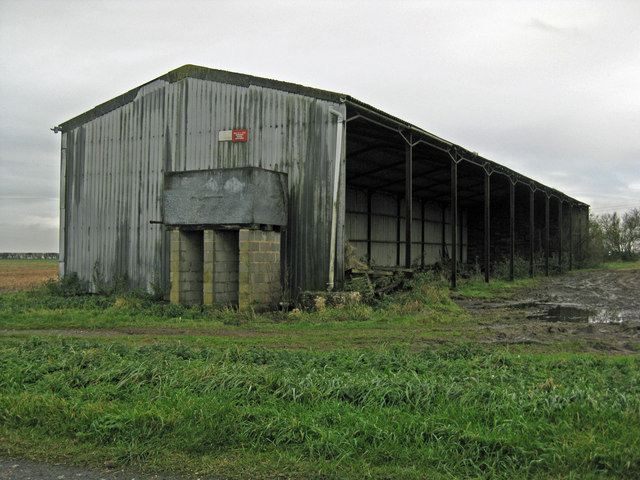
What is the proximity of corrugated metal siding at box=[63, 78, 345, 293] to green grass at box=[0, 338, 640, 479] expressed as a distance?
25.7ft

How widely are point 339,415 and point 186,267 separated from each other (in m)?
9.98

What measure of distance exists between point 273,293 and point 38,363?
7129mm

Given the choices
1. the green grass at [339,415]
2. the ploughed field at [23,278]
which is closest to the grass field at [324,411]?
the green grass at [339,415]

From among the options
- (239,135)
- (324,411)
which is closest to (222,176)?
(239,135)

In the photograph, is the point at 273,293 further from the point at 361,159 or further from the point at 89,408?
the point at 361,159

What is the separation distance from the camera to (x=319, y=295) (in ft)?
42.0

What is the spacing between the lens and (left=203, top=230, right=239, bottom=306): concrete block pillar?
13031 millimetres

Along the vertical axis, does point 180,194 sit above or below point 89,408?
above

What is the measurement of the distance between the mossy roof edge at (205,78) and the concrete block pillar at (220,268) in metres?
4.53

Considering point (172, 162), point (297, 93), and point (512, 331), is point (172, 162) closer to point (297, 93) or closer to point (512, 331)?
point (297, 93)

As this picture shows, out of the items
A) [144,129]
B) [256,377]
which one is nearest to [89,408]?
[256,377]

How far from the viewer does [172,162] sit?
16781 mm

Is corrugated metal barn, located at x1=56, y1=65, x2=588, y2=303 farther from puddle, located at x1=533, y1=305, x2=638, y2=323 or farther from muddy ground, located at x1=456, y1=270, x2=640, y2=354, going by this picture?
puddle, located at x1=533, y1=305, x2=638, y2=323

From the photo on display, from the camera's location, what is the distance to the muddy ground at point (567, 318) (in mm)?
9031
